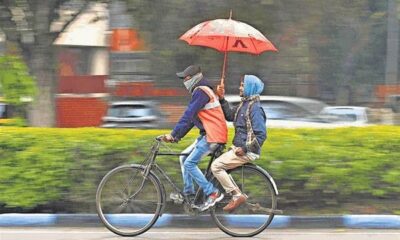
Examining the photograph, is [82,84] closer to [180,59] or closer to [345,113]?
[180,59]

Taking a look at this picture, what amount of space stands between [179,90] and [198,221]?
14.5ft

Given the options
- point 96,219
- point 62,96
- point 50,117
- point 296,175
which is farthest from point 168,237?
point 62,96

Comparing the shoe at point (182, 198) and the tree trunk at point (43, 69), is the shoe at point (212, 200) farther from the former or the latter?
the tree trunk at point (43, 69)

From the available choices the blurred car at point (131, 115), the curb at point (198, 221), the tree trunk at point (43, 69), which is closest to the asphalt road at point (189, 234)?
the curb at point (198, 221)

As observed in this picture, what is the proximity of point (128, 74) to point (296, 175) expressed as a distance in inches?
211

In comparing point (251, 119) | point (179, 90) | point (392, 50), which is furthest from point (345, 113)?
point (251, 119)

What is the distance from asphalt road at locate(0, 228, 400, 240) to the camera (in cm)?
690

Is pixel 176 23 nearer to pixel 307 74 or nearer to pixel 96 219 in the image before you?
pixel 307 74

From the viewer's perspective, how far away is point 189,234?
277 inches

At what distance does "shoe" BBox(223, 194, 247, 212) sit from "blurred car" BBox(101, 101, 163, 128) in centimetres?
533

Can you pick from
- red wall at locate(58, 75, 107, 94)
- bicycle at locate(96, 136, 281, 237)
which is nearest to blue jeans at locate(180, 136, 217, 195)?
bicycle at locate(96, 136, 281, 237)

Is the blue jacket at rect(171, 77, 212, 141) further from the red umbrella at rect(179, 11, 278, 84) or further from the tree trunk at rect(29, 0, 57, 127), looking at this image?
the tree trunk at rect(29, 0, 57, 127)

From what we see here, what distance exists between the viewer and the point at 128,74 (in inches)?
477

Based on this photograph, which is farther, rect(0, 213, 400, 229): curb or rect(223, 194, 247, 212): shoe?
rect(0, 213, 400, 229): curb
